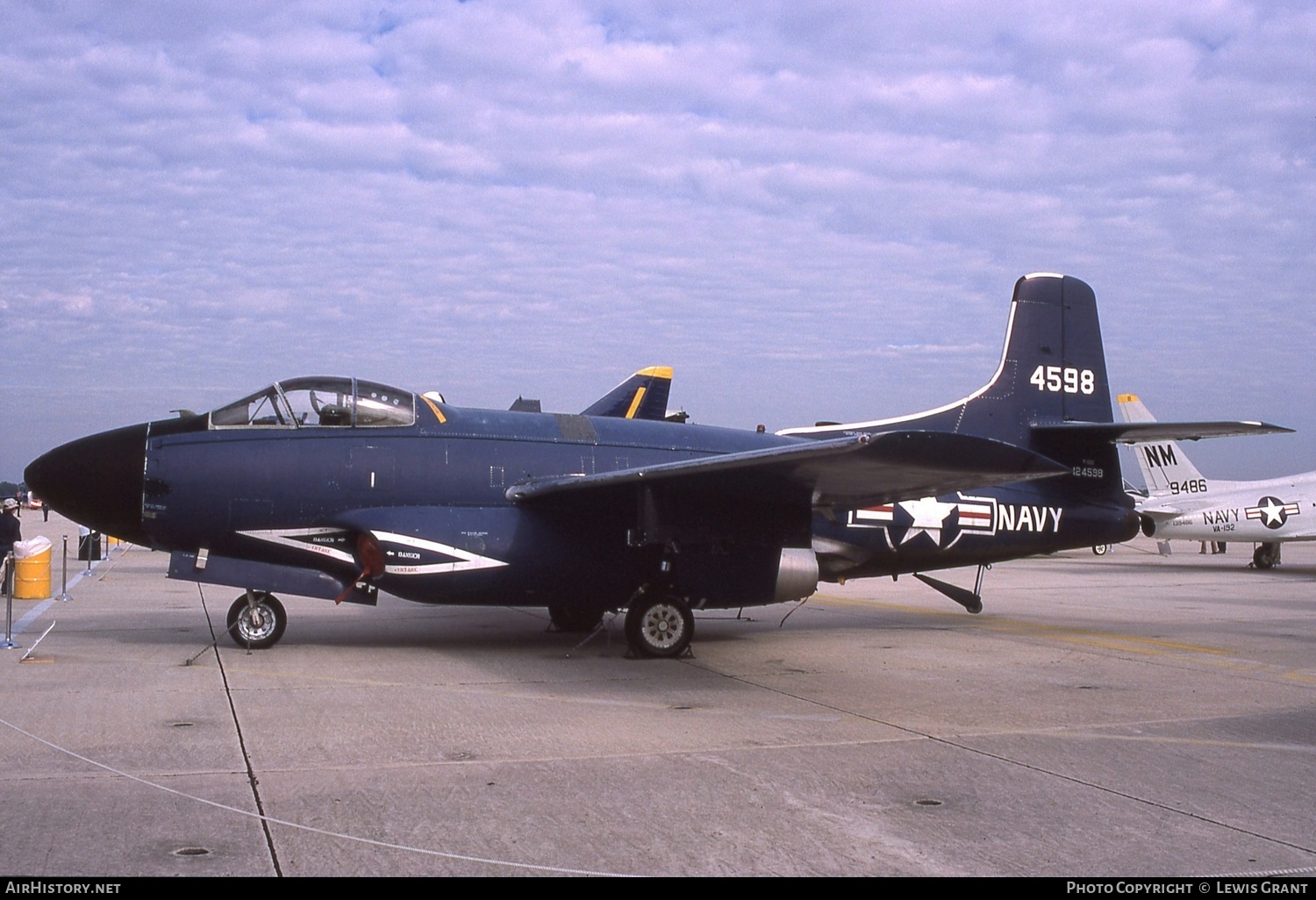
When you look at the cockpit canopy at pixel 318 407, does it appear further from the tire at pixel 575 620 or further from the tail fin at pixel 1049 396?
the tail fin at pixel 1049 396

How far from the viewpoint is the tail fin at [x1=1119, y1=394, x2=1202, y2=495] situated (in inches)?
1142

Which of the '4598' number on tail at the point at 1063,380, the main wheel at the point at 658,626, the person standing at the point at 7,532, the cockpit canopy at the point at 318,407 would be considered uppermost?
the '4598' number on tail at the point at 1063,380

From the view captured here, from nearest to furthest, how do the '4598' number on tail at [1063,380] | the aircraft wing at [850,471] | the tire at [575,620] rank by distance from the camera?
the aircraft wing at [850,471] < the tire at [575,620] < the '4598' number on tail at [1063,380]

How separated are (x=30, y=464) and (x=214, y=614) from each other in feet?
15.7

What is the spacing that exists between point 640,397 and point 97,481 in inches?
662

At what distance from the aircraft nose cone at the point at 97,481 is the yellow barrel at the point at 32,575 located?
7.23 m

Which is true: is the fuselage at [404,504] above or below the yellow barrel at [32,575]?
above

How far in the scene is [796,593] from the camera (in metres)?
11.4

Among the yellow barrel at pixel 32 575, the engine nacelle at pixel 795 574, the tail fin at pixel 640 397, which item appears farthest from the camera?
the tail fin at pixel 640 397

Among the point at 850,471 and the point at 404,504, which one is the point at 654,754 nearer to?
the point at 850,471

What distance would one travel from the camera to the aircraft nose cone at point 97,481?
33.6 feet

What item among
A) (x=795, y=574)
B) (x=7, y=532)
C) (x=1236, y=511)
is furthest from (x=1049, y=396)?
(x=1236, y=511)

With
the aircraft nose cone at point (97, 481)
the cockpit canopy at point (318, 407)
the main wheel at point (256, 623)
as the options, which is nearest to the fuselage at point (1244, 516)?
the cockpit canopy at point (318, 407)

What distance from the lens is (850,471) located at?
→ 9.25m
